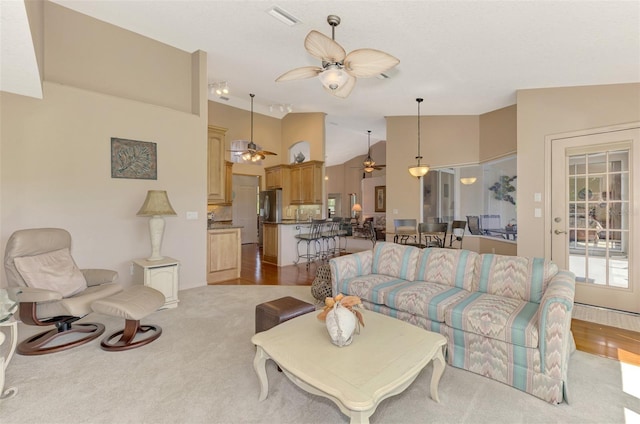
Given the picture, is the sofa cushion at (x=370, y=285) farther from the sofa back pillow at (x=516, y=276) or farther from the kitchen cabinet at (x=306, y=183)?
the kitchen cabinet at (x=306, y=183)

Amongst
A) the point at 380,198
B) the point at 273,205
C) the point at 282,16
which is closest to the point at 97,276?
the point at 282,16

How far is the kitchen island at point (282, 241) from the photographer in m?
6.32

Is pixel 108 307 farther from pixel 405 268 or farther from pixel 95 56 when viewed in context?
pixel 95 56

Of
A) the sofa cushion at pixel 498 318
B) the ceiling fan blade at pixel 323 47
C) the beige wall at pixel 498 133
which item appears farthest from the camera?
the beige wall at pixel 498 133

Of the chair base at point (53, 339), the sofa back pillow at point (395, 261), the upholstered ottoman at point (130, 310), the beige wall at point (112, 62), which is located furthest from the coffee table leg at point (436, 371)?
the beige wall at point (112, 62)

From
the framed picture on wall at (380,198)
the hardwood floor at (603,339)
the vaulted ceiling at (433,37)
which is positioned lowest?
the hardwood floor at (603,339)

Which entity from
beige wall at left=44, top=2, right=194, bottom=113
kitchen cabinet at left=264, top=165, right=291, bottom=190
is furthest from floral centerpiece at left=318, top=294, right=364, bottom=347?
kitchen cabinet at left=264, top=165, right=291, bottom=190

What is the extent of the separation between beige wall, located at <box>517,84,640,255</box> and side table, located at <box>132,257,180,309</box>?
16.1 feet

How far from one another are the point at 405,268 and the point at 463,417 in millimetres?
1552

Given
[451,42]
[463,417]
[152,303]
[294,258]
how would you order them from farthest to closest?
[294,258], [451,42], [152,303], [463,417]

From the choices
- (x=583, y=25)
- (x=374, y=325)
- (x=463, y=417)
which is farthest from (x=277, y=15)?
(x=463, y=417)

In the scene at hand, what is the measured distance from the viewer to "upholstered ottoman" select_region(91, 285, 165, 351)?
8.18ft

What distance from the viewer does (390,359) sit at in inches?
64.0

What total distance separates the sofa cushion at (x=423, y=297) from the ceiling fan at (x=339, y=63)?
6.70 feet
